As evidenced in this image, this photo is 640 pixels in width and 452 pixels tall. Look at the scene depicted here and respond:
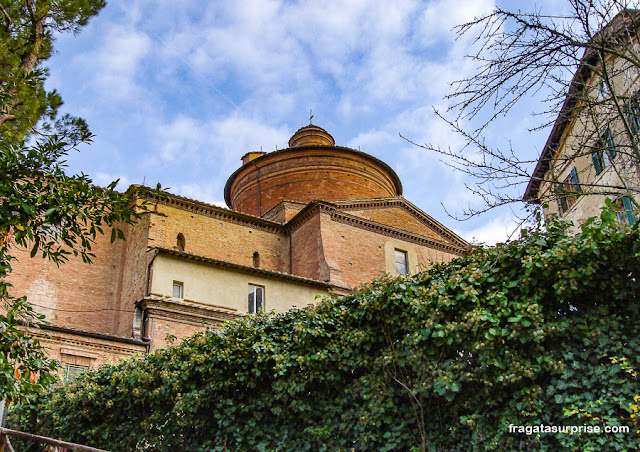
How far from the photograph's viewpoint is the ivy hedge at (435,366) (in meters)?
5.45

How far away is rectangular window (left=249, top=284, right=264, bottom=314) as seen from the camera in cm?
1706

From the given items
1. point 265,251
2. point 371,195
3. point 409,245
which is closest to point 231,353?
point 265,251

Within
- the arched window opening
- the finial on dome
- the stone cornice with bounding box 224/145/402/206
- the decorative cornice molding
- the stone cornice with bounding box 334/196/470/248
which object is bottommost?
the arched window opening

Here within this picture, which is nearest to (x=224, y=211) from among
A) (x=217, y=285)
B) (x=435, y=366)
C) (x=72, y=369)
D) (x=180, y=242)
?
(x=180, y=242)

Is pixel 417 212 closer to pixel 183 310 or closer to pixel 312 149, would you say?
pixel 312 149

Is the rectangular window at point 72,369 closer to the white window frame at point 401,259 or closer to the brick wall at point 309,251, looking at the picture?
the brick wall at point 309,251

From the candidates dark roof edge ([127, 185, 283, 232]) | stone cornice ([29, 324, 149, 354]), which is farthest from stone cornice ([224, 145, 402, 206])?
stone cornice ([29, 324, 149, 354])

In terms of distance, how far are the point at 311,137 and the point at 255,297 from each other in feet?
49.7

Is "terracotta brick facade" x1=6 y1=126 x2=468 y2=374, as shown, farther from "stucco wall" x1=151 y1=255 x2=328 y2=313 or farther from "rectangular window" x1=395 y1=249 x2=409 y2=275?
"rectangular window" x1=395 y1=249 x2=409 y2=275

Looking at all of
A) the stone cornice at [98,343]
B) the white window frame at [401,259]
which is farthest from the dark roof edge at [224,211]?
the stone cornice at [98,343]

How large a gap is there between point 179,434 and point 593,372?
5.73 metres

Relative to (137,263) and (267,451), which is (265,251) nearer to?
(137,263)

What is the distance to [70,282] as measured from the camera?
60.4ft

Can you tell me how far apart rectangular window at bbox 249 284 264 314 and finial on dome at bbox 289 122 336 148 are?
14.3 meters
